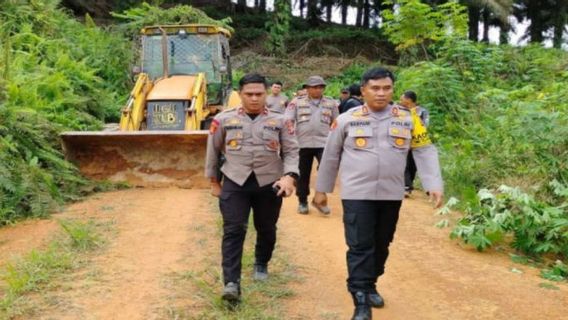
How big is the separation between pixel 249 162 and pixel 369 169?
0.96m

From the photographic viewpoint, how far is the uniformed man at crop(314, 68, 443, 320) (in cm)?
418

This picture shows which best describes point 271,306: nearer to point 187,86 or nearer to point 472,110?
point 187,86

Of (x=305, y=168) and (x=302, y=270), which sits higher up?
(x=305, y=168)

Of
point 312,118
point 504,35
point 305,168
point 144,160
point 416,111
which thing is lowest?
point 144,160

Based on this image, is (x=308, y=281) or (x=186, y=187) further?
(x=186, y=187)

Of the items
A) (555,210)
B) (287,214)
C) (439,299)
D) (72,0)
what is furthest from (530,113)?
(72,0)

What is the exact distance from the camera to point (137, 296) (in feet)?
15.4

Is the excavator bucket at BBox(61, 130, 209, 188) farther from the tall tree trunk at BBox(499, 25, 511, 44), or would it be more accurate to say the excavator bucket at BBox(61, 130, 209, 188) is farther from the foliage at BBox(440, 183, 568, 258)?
the tall tree trunk at BBox(499, 25, 511, 44)

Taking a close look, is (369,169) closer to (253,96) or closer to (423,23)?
(253,96)

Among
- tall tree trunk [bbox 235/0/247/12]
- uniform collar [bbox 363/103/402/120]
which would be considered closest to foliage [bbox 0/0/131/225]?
uniform collar [bbox 363/103/402/120]

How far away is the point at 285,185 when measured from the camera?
4.46 meters

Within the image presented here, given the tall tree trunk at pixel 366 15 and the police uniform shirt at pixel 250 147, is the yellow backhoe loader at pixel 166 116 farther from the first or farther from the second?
the tall tree trunk at pixel 366 15

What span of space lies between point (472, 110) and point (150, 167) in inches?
268

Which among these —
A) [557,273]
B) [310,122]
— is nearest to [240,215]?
[557,273]
